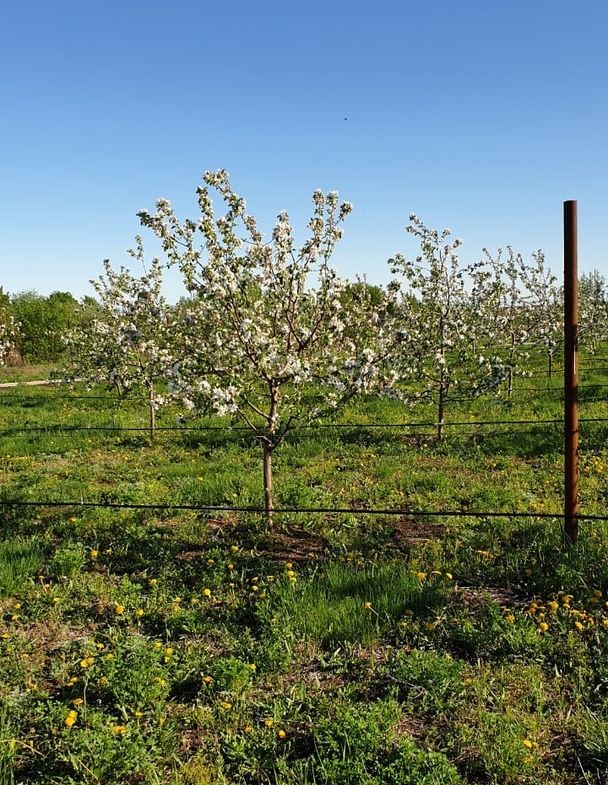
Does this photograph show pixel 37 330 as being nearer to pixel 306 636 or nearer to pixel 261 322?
pixel 261 322

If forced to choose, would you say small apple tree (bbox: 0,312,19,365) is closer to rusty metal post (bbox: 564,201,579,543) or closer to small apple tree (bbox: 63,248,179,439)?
small apple tree (bbox: 63,248,179,439)

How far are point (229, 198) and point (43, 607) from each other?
4637 mm

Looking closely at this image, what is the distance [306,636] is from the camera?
479 cm

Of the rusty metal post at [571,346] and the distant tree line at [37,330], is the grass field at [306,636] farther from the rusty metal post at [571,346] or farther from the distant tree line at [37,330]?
the distant tree line at [37,330]

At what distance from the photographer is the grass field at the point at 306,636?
11.5 ft

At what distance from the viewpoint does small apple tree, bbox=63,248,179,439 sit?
7.10 m

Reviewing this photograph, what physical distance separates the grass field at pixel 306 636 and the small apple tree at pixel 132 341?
6.29ft

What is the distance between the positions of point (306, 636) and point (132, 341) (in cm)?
394

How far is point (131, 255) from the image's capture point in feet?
39.4

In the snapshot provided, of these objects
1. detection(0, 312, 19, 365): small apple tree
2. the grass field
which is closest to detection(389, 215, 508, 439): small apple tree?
the grass field

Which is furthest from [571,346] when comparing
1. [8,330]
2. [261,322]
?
[8,330]

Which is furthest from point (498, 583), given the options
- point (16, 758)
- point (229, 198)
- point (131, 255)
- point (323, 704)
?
point (131, 255)

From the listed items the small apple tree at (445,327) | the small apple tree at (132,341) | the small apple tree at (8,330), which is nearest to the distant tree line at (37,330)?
the small apple tree at (8,330)

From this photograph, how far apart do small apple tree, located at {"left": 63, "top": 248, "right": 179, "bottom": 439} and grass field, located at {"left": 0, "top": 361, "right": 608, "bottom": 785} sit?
1.92 metres
